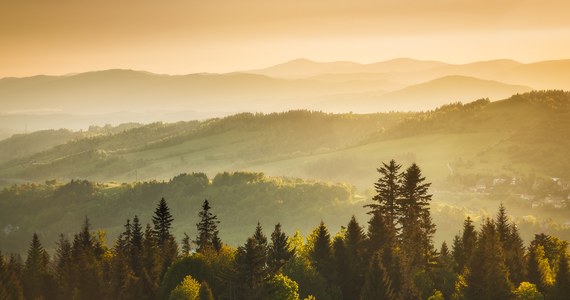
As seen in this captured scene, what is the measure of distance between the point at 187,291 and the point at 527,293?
1325 inches

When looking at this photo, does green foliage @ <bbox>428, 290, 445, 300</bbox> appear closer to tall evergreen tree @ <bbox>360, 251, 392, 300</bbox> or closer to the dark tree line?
the dark tree line

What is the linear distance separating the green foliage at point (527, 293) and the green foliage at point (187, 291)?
31.4 m

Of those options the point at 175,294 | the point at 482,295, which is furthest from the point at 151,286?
the point at 482,295

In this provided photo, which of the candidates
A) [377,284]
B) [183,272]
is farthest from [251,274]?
[183,272]

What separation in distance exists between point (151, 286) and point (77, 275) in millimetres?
12445

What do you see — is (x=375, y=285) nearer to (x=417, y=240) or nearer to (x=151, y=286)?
(x=417, y=240)

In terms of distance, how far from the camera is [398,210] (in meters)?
80.9

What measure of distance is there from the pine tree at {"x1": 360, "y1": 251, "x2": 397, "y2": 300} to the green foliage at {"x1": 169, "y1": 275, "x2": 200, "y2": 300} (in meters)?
16.9

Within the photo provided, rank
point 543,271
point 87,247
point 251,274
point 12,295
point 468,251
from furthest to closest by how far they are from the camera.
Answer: point 87,247
point 12,295
point 468,251
point 543,271
point 251,274

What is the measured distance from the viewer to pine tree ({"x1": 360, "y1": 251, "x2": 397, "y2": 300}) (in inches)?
2835

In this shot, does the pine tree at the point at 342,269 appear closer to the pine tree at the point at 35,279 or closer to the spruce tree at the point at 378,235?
the spruce tree at the point at 378,235

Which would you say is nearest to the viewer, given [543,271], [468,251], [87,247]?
[543,271]

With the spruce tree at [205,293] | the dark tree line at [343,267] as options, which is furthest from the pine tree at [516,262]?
the spruce tree at [205,293]

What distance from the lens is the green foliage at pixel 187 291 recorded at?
72.4 meters
